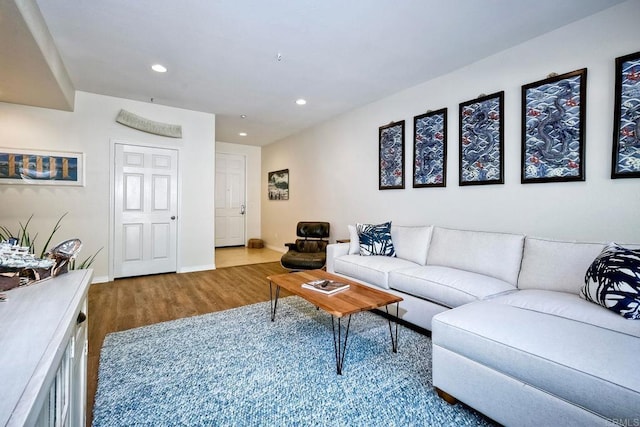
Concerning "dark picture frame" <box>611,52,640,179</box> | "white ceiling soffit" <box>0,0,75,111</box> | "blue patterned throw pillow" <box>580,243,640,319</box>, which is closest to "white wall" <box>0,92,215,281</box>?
"white ceiling soffit" <box>0,0,75,111</box>

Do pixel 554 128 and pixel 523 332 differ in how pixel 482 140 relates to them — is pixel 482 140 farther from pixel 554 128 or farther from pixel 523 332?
pixel 523 332

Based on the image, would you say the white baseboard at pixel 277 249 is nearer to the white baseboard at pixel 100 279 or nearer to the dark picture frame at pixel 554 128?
the white baseboard at pixel 100 279

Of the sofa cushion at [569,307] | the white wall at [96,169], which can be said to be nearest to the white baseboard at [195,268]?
the white wall at [96,169]

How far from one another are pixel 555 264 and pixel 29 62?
15.0 ft

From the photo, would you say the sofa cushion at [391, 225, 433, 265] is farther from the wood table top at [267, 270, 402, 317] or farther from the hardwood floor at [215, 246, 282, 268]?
the hardwood floor at [215, 246, 282, 268]

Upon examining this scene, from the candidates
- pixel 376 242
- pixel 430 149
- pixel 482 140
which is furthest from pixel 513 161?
pixel 376 242

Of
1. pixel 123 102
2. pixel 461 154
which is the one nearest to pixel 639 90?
pixel 461 154

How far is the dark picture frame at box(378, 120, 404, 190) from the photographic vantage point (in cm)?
372

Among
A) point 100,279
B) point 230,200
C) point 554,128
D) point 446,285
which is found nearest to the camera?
point 446,285

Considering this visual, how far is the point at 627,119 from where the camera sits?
6.77 feet

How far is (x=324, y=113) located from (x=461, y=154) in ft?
7.74

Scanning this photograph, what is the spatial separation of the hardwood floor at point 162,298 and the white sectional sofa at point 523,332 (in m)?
1.78

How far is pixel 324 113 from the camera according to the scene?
4680mm

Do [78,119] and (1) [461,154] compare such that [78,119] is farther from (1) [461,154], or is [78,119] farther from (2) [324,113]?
(1) [461,154]
